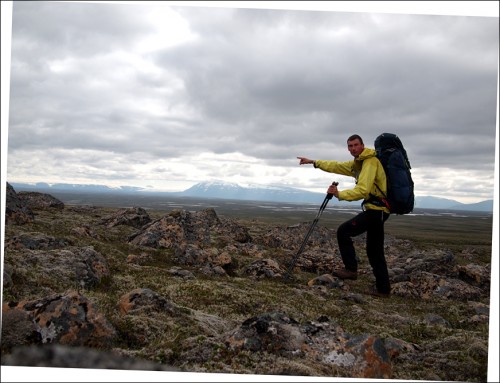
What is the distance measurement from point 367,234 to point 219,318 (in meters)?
5.53

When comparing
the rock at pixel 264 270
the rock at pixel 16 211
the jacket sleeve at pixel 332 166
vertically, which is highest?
the jacket sleeve at pixel 332 166

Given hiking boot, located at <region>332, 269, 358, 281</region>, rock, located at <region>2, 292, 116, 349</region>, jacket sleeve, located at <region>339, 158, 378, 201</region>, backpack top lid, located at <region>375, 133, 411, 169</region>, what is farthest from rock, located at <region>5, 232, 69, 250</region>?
backpack top lid, located at <region>375, 133, 411, 169</region>

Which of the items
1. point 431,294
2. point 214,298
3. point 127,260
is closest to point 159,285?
point 214,298

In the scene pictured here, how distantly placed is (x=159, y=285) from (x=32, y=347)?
862 centimetres

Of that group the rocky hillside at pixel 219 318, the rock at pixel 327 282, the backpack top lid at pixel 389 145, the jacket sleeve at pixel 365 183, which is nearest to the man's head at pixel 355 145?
the jacket sleeve at pixel 365 183

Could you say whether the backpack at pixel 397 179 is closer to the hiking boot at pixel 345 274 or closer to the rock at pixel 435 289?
the hiking boot at pixel 345 274

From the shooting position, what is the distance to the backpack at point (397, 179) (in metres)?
11.0

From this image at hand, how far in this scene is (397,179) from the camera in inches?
436

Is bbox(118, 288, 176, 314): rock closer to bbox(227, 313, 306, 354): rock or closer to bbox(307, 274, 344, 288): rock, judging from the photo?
bbox(227, 313, 306, 354): rock

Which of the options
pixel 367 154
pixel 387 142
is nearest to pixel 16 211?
pixel 367 154

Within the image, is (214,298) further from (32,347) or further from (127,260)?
(127,260)

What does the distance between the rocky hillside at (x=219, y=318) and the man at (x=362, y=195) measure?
98.8 inches

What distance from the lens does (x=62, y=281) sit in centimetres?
1366

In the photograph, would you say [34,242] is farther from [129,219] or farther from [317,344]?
[129,219]
